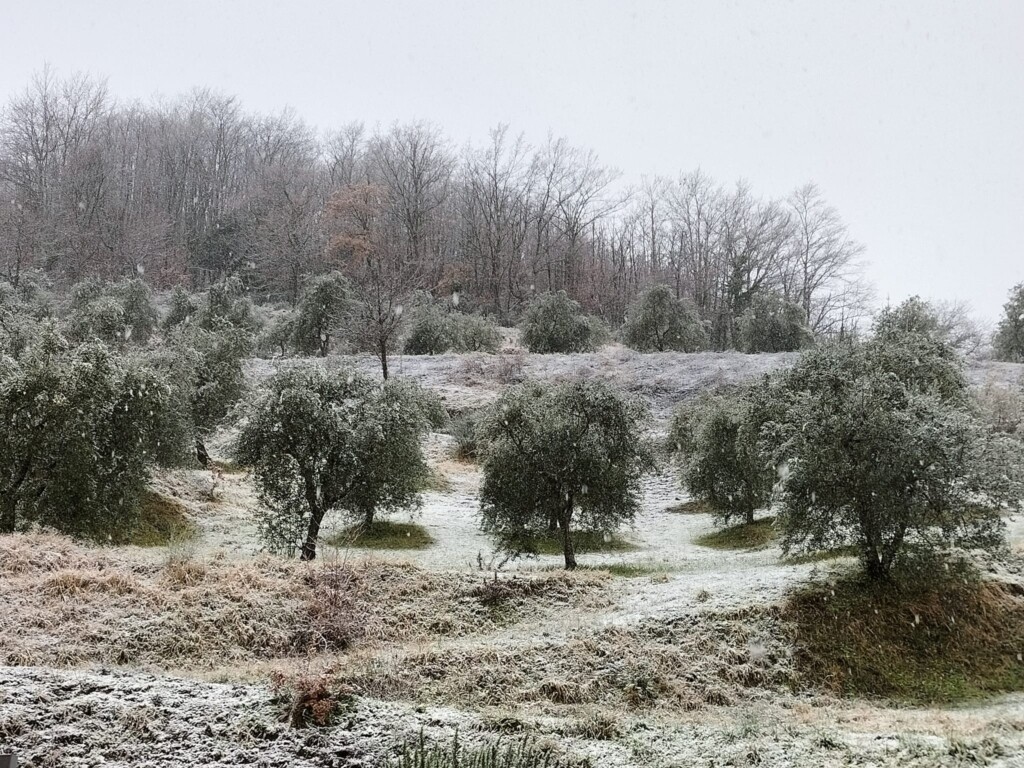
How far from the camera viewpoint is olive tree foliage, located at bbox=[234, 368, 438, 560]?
1495 cm

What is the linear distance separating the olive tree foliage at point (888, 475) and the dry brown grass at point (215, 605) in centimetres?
408

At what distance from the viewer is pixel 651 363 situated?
38.8 m

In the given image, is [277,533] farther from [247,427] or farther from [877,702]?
[877,702]

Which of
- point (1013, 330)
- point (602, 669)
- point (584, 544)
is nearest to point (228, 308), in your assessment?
point (584, 544)

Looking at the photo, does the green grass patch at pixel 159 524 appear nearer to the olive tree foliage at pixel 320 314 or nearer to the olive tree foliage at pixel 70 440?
the olive tree foliage at pixel 70 440

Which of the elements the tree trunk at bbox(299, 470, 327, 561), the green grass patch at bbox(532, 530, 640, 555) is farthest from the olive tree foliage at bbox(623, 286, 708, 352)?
the tree trunk at bbox(299, 470, 327, 561)

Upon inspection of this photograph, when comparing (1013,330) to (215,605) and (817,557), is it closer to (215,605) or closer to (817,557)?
(817,557)

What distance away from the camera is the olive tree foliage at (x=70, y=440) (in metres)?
14.5

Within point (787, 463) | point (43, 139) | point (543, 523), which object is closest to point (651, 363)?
point (543, 523)

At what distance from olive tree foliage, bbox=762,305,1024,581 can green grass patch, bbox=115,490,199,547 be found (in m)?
13.4

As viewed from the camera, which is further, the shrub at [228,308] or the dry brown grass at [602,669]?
the shrub at [228,308]

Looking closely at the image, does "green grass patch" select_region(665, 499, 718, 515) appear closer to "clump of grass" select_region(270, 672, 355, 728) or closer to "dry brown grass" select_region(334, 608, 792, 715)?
"dry brown grass" select_region(334, 608, 792, 715)

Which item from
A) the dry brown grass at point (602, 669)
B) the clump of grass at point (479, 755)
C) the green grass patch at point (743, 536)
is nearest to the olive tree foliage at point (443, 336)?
the green grass patch at point (743, 536)

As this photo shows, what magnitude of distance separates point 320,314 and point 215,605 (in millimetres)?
33152
